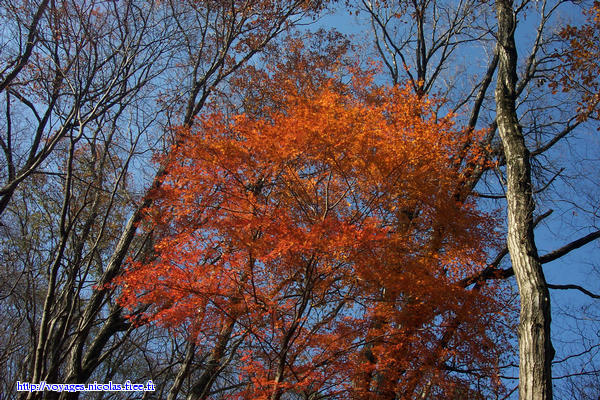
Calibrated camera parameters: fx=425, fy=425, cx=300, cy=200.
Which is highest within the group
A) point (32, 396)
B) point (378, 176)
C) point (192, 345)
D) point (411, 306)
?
point (378, 176)

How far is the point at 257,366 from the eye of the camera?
7.43 m

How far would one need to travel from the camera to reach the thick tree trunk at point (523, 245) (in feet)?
14.1

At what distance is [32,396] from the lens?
3.52m

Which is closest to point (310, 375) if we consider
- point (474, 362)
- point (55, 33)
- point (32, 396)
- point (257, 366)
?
point (257, 366)

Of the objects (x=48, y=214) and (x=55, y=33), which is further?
(x=48, y=214)

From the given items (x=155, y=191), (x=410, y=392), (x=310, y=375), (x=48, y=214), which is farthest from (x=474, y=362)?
(x=48, y=214)

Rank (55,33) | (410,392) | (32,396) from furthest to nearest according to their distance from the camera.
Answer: (410,392)
(55,33)
(32,396)

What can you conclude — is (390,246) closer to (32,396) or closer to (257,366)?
(257,366)

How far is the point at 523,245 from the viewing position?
16.6 ft

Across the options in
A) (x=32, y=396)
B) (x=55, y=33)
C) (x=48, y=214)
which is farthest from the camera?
(x=48, y=214)

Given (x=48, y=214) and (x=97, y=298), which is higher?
(x=48, y=214)

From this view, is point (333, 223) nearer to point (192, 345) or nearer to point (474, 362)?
point (192, 345)

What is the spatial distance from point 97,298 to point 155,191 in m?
2.12

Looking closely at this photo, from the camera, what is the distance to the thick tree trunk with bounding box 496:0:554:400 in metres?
4.30
